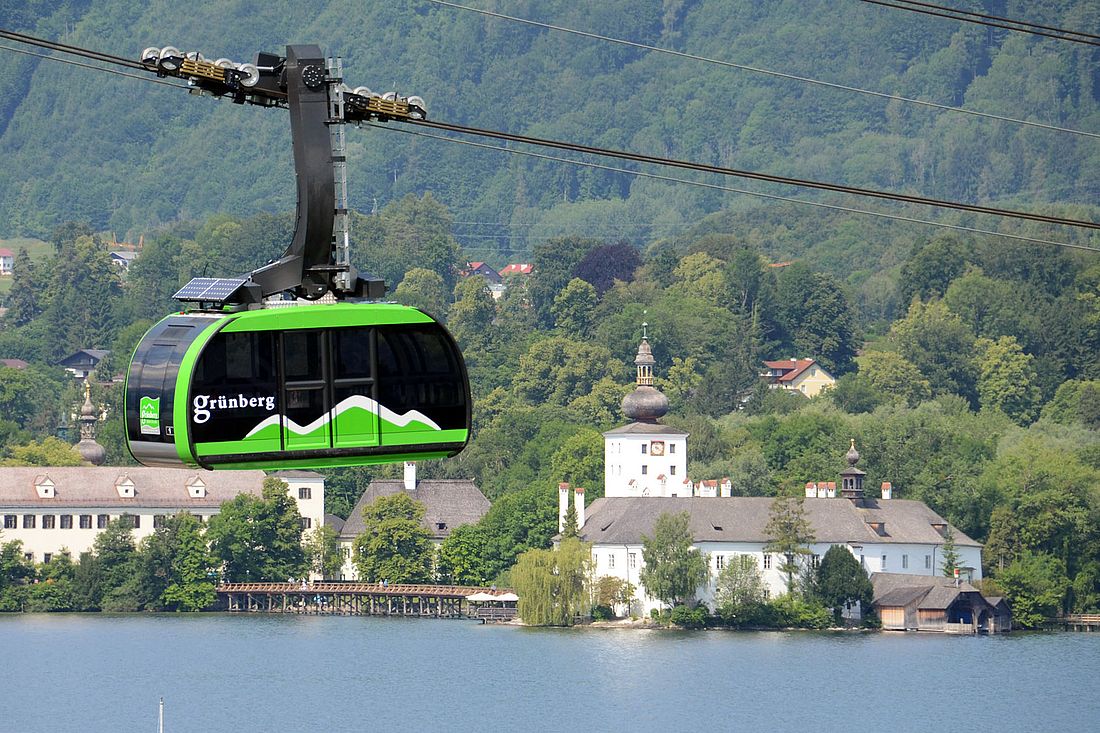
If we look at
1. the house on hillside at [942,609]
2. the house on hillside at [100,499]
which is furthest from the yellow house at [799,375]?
the house on hillside at [942,609]

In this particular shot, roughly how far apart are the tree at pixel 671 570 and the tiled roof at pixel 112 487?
73.4 ft

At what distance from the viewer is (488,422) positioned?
14600 cm

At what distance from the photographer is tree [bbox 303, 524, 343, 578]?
117938 millimetres

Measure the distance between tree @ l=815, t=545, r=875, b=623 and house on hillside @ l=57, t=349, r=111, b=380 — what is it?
255 feet

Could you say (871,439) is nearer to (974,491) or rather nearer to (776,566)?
(974,491)

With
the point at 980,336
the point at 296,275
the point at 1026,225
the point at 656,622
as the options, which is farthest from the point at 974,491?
the point at 296,275

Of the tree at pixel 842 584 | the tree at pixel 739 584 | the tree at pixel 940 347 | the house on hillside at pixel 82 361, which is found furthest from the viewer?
the house on hillside at pixel 82 361

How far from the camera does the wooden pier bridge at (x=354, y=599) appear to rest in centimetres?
11331

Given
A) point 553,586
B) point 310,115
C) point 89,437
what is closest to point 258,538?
point 553,586

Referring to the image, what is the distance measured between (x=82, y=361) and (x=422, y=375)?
504 ft

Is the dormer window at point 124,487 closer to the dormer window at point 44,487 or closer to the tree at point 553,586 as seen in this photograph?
the dormer window at point 44,487

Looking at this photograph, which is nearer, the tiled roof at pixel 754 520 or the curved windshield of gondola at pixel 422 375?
the curved windshield of gondola at pixel 422 375

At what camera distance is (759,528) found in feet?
357

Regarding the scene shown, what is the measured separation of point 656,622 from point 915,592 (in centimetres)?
870
